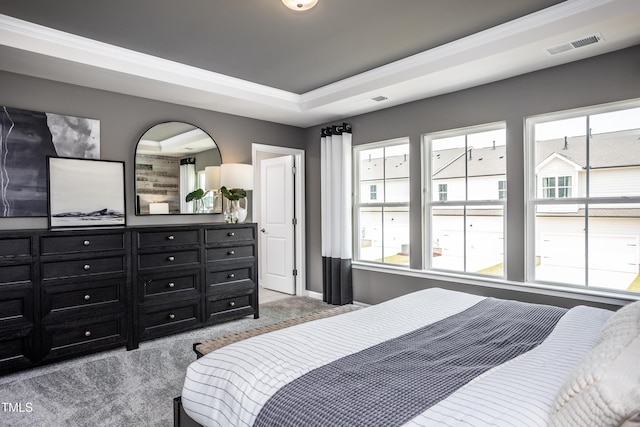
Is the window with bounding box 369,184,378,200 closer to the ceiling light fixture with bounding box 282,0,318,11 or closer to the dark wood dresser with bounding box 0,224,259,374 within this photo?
the dark wood dresser with bounding box 0,224,259,374

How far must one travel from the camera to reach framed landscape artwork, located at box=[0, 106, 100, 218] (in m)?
3.19

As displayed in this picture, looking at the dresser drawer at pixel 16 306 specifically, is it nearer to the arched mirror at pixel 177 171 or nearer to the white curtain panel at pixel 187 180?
the arched mirror at pixel 177 171

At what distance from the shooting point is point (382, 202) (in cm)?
473

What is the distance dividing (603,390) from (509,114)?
10.0 ft

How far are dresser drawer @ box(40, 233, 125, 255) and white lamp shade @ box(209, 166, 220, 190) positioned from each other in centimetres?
118

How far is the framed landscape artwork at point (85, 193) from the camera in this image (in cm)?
338

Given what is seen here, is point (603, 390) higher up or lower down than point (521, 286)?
higher up

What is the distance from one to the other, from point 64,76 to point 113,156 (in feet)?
2.58

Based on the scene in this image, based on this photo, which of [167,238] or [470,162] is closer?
[167,238]

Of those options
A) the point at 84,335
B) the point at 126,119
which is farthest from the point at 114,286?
the point at 126,119

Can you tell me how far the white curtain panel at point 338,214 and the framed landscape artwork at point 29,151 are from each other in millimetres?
2755

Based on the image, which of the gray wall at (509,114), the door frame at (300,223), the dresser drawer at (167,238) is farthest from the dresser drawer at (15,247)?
the gray wall at (509,114)

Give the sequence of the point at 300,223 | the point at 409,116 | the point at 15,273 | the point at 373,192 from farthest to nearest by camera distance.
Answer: the point at 300,223, the point at 373,192, the point at 409,116, the point at 15,273

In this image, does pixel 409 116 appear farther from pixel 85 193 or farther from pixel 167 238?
pixel 85 193
